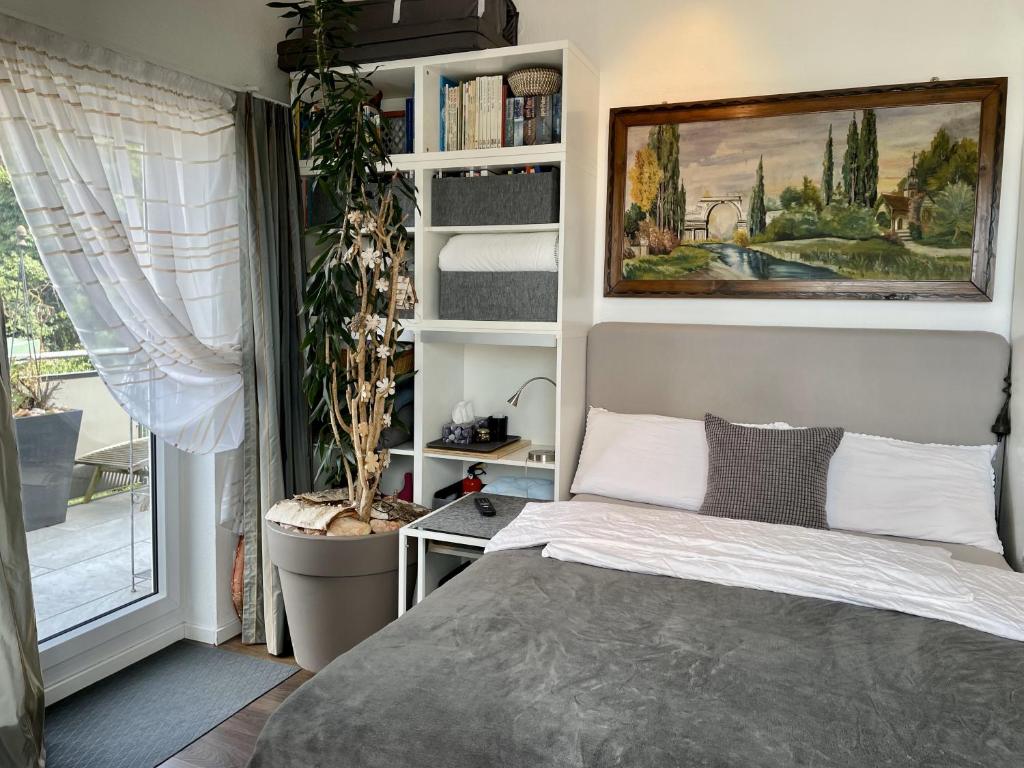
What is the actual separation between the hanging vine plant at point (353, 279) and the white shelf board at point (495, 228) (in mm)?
154

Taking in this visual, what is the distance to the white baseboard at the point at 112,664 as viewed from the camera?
2740 mm

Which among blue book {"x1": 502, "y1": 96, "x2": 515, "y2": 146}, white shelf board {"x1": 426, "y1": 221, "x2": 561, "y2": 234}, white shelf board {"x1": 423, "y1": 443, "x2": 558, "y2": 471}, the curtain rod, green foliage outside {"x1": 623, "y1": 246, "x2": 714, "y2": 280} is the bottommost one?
white shelf board {"x1": 423, "y1": 443, "x2": 558, "y2": 471}

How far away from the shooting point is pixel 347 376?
9.88ft

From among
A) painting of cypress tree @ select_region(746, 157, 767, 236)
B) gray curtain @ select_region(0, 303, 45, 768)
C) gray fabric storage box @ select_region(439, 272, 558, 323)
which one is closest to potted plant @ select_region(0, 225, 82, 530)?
gray curtain @ select_region(0, 303, 45, 768)

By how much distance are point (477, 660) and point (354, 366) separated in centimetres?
157

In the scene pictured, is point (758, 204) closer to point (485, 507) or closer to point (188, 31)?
point (485, 507)

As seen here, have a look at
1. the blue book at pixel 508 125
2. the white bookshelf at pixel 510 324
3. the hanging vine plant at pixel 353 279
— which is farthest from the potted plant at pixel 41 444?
the blue book at pixel 508 125

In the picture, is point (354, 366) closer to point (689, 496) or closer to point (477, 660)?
point (689, 496)

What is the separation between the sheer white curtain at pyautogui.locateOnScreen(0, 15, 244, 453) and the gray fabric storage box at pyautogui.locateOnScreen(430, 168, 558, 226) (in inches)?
31.1

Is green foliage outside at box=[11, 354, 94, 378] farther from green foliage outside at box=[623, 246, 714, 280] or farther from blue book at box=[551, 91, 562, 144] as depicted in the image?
green foliage outside at box=[623, 246, 714, 280]

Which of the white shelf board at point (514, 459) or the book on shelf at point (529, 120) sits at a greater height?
the book on shelf at point (529, 120)

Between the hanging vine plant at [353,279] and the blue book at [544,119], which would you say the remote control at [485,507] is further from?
the blue book at [544,119]

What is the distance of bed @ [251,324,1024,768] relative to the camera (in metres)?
1.42

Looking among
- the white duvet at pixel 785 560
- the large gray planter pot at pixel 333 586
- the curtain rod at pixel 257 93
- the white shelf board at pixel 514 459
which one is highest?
the curtain rod at pixel 257 93
